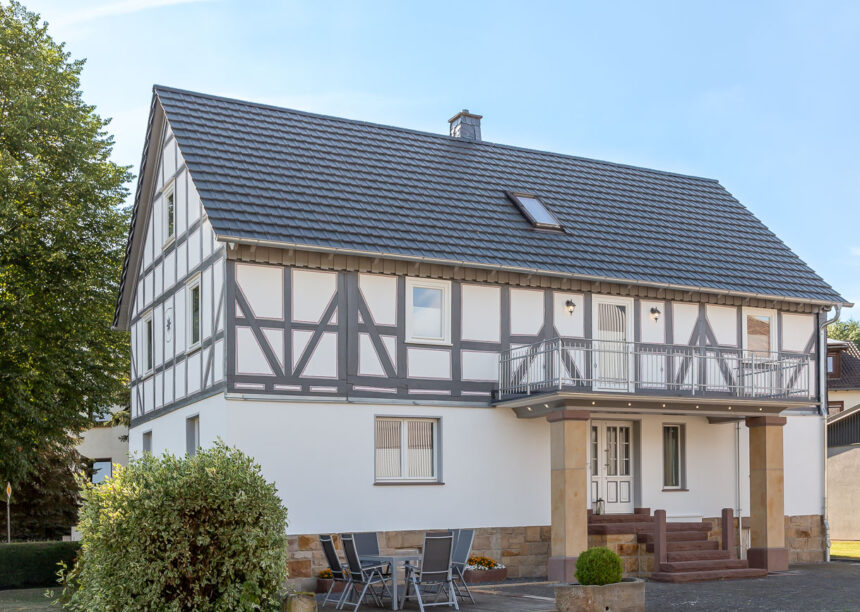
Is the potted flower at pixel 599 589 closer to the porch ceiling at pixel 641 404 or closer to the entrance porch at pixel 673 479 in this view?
the entrance porch at pixel 673 479

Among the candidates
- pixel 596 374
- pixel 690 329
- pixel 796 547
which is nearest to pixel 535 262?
pixel 596 374

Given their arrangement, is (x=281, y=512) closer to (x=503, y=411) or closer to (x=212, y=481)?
(x=212, y=481)

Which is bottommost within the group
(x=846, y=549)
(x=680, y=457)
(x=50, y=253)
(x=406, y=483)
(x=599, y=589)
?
(x=846, y=549)

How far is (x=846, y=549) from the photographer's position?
26.8 metres

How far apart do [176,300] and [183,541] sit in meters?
9.44

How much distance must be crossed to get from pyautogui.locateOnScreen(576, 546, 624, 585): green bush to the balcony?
4282 millimetres

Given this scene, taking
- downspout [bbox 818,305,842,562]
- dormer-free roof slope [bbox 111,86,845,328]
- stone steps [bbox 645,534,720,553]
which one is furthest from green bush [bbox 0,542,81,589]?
downspout [bbox 818,305,842,562]

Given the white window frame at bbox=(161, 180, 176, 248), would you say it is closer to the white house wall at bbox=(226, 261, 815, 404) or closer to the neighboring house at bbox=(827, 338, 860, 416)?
the white house wall at bbox=(226, 261, 815, 404)

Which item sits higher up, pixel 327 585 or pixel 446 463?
pixel 446 463

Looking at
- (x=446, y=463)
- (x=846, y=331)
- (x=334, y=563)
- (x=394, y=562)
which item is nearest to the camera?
(x=394, y=562)

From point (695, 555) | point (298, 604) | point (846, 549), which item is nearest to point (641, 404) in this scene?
point (695, 555)

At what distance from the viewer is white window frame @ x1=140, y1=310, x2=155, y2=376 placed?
867 inches

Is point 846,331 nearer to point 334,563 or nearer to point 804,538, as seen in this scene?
point 804,538

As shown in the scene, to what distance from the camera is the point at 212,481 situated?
11.4 m
